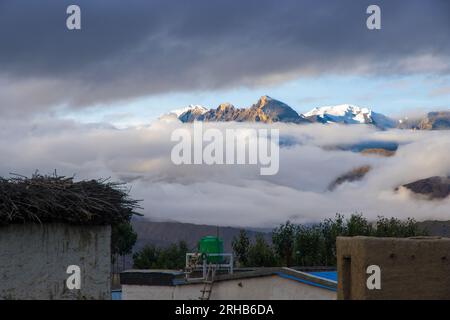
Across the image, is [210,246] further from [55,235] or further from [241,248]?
[241,248]

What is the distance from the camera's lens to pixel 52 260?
68.4ft

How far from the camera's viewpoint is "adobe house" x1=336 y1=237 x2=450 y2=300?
824 inches

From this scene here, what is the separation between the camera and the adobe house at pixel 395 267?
68.7 feet

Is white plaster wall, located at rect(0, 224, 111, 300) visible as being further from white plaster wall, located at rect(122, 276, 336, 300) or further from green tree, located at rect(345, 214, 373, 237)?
green tree, located at rect(345, 214, 373, 237)

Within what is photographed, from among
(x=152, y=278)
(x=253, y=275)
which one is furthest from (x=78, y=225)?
(x=152, y=278)

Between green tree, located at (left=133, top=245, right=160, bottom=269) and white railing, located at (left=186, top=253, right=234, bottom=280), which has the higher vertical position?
white railing, located at (left=186, top=253, right=234, bottom=280)

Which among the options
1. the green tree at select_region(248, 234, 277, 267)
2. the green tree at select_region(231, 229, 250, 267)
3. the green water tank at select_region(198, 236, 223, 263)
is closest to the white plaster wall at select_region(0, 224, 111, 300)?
the green water tank at select_region(198, 236, 223, 263)

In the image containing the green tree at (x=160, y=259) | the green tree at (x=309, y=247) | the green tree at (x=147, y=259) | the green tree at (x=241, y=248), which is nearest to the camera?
the green tree at (x=309, y=247)

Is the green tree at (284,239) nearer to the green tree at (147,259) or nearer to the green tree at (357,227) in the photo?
the green tree at (357,227)

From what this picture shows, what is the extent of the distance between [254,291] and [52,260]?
8.00 m

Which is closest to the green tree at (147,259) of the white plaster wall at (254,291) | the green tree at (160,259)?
the green tree at (160,259)

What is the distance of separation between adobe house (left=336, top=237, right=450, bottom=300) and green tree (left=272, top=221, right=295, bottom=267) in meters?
41.5
